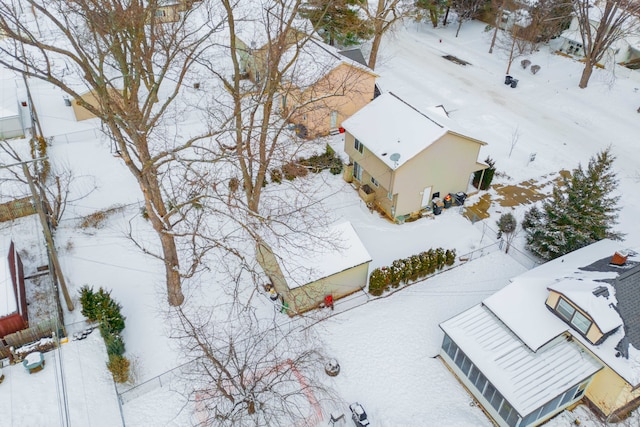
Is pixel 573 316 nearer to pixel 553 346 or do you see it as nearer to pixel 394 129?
pixel 553 346

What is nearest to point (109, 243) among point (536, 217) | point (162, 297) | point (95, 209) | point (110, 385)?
point (95, 209)

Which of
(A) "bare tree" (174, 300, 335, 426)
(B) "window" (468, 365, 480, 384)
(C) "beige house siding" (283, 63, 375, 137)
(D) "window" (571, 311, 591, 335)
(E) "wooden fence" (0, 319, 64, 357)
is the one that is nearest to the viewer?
(A) "bare tree" (174, 300, 335, 426)

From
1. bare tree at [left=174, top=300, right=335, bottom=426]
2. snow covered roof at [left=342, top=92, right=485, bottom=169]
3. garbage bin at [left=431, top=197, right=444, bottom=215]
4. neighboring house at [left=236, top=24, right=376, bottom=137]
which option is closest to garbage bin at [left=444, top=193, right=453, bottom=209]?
garbage bin at [left=431, top=197, right=444, bottom=215]

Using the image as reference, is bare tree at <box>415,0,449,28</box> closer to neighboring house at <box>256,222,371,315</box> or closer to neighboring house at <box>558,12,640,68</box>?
neighboring house at <box>558,12,640,68</box>

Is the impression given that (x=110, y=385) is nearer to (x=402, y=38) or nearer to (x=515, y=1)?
(x=402, y=38)

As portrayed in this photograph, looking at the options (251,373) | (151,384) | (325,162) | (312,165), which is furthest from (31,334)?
(325,162)

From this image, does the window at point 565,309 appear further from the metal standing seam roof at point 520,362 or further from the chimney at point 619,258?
the chimney at point 619,258

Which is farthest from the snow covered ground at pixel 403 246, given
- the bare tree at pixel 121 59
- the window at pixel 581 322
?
the bare tree at pixel 121 59
